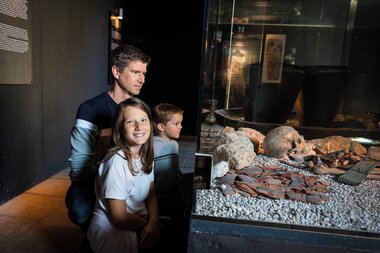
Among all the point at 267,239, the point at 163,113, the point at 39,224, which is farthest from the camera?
the point at 39,224

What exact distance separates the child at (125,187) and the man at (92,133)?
0.20 meters

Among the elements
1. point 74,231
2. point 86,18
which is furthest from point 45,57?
point 74,231

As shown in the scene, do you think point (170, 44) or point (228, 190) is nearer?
point (228, 190)

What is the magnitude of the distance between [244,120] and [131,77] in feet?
6.59

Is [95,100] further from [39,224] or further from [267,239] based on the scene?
[39,224]

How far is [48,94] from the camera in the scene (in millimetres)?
3379

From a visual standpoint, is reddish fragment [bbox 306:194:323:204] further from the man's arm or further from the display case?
the man's arm

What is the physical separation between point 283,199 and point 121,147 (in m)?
0.91

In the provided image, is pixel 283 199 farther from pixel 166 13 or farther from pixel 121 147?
pixel 166 13

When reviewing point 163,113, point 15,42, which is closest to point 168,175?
point 163,113

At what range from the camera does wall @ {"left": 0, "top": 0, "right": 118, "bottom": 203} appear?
275cm

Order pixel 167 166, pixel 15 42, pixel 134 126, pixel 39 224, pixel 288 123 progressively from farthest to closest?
pixel 288 123 < pixel 15 42 < pixel 39 224 < pixel 167 166 < pixel 134 126

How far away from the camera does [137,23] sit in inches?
238

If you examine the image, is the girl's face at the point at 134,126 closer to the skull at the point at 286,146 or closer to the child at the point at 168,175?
the child at the point at 168,175
